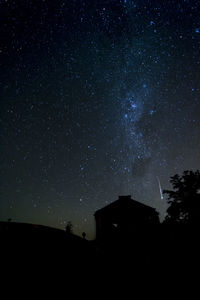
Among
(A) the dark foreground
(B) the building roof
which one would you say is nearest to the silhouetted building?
(B) the building roof

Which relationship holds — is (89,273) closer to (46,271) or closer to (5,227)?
(46,271)

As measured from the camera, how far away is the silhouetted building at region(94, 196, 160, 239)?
16672 millimetres

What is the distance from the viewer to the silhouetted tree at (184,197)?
58.1 feet

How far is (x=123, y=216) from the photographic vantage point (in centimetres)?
1716

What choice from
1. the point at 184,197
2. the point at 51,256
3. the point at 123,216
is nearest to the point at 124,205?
the point at 123,216

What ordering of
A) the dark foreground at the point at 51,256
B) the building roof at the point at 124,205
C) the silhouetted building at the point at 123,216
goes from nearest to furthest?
the dark foreground at the point at 51,256 < the silhouetted building at the point at 123,216 < the building roof at the point at 124,205

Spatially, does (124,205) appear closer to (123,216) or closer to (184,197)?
(123,216)

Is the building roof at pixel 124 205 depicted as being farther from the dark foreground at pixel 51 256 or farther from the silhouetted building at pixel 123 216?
the dark foreground at pixel 51 256

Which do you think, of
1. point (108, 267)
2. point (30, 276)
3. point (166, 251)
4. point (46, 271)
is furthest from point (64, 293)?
point (166, 251)

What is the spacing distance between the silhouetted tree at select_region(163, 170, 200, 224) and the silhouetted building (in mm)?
2134

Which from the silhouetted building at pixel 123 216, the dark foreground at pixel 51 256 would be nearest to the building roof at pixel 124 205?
the silhouetted building at pixel 123 216

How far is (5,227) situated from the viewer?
1.63 m

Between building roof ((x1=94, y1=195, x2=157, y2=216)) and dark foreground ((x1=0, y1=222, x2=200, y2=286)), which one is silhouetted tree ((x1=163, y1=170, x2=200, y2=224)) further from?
dark foreground ((x1=0, y1=222, x2=200, y2=286))

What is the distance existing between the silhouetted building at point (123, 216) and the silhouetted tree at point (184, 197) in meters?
2.13
